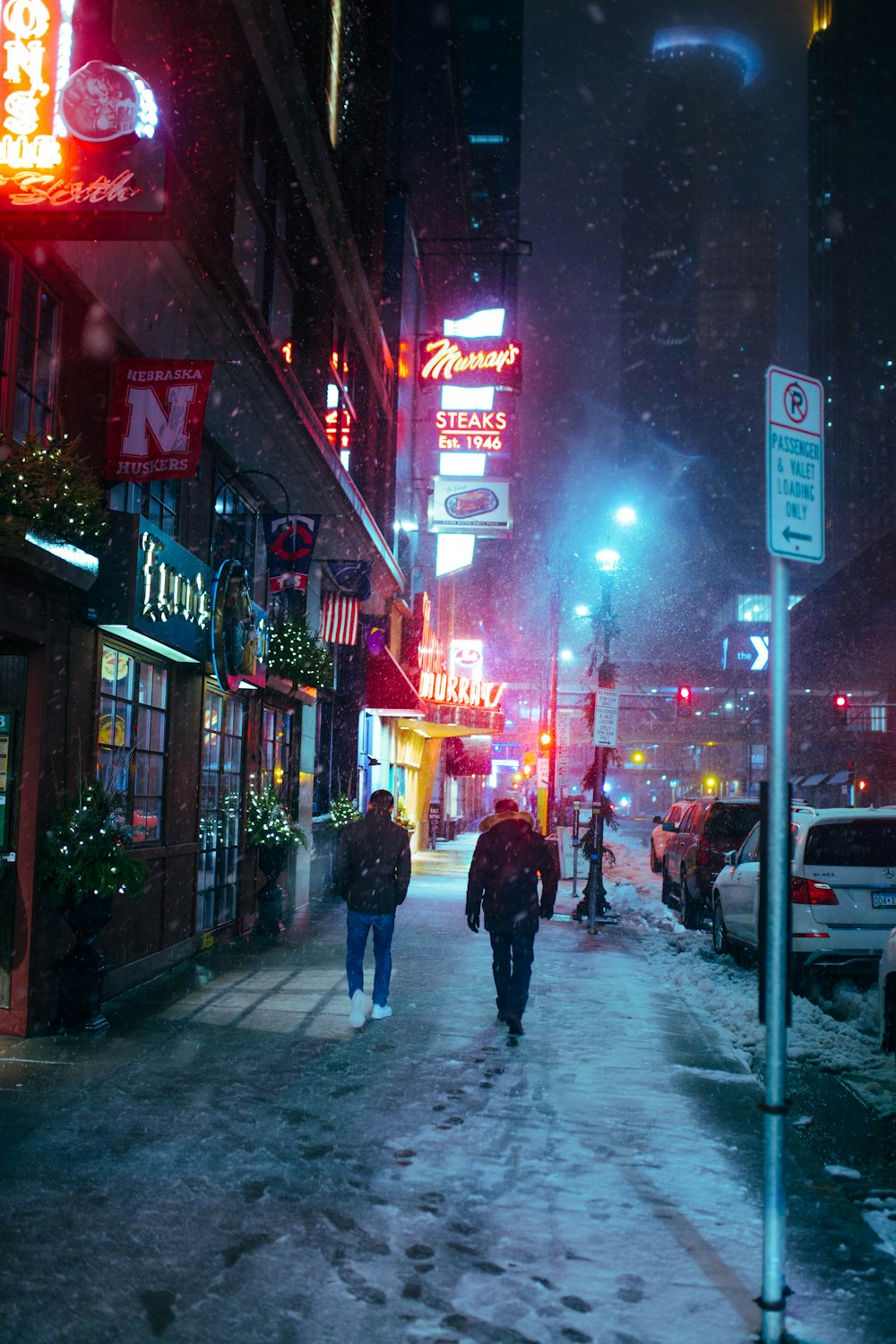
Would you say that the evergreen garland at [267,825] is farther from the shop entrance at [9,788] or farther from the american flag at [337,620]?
the shop entrance at [9,788]

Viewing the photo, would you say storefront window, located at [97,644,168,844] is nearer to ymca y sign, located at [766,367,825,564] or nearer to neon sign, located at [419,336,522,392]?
ymca y sign, located at [766,367,825,564]

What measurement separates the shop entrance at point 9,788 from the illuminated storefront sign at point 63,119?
3217 millimetres

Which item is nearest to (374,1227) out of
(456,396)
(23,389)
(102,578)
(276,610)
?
(102,578)

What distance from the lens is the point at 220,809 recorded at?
13648mm

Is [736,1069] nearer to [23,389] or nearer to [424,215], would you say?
[23,389]

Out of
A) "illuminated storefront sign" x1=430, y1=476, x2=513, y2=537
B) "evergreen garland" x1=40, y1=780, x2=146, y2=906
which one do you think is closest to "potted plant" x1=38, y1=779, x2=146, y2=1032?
"evergreen garland" x1=40, y1=780, x2=146, y2=906

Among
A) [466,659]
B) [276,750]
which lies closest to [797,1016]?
[276,750]

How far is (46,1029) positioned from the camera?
8289mm

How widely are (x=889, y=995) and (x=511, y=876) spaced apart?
9.48ft

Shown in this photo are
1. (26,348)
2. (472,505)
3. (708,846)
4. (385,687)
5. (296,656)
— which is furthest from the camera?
(472,505)

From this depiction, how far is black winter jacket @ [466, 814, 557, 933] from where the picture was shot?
8992mm

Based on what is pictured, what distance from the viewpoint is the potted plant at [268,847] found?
14.1 metres

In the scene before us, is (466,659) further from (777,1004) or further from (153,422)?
(777,1004)

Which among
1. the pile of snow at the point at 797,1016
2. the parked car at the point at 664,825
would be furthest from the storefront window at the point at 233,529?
the parked car at the point at 664,825
